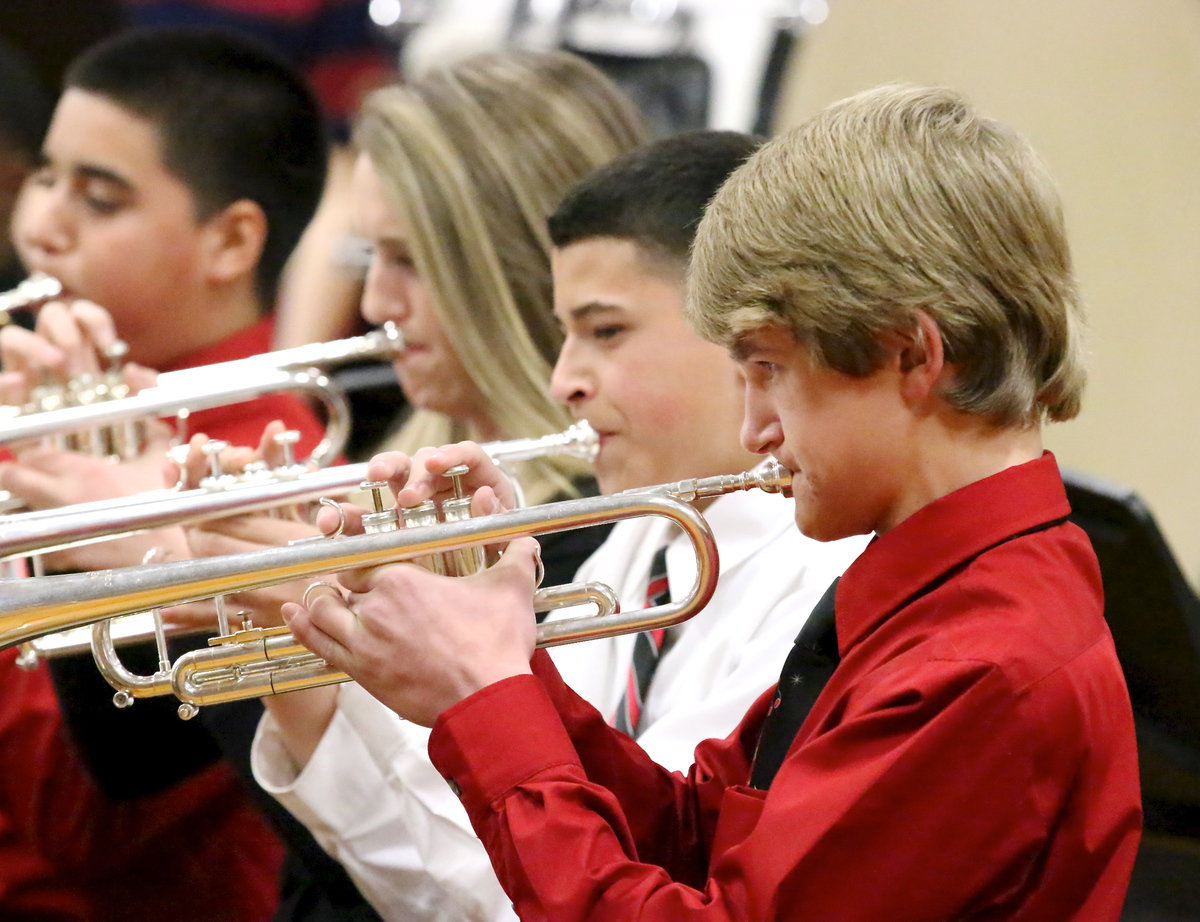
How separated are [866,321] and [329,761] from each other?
0.79m

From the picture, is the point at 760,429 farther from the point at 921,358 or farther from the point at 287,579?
the point at 287,579

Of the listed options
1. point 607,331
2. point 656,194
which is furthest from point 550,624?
point 656,194

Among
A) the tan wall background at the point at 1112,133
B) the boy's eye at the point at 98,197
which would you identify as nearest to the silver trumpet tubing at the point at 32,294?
the boy's eye at the point at 98,197

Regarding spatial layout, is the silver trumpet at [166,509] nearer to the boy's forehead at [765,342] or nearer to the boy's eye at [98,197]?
the boy's forehead at [765,342]

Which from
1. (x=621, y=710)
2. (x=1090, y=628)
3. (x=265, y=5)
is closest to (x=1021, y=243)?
(x=1090, y=628)

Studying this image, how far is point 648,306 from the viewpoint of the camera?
157 cm

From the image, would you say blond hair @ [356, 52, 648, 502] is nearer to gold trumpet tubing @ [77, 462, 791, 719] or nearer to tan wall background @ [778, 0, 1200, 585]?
gold trumpet tubing @ [77, 462, 791, 719]

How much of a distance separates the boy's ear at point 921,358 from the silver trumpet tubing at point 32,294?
5.57 ft

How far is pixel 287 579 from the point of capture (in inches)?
45.8

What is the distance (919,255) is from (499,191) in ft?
3.69

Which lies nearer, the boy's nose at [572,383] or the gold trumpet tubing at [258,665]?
the gold trumpet tubing at [258,665]

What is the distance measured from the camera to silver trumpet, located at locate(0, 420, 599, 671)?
148 cm

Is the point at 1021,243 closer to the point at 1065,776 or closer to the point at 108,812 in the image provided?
the point at 1065,776

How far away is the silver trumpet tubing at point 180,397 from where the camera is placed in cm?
192
